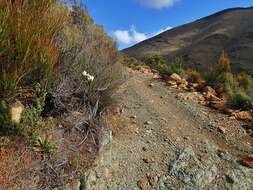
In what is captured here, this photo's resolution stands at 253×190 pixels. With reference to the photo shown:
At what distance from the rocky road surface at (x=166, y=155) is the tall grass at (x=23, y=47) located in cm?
146

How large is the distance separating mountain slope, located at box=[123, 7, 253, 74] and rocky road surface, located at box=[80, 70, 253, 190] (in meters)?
15.7

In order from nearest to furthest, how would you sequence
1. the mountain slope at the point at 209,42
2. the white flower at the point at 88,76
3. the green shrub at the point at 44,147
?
1. the green shrub at the point at 44,147
2. the white flower at the point at 88,76
3. the mountain slope at the point at 209,42

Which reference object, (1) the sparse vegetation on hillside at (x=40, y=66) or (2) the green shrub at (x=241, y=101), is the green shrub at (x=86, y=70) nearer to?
(1) the sparse vegetation on hillside at (x=40, y=66)

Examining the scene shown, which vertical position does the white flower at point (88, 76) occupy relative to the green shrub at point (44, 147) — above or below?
above

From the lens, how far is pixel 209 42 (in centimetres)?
3466

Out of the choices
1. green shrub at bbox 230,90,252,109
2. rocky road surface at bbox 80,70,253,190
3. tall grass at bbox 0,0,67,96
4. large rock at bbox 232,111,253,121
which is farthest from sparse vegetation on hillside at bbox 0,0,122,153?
green shrub at bbox 230,90,252,109

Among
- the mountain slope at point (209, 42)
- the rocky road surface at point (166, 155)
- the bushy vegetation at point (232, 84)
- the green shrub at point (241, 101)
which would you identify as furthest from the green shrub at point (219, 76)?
the mountain slope at point (209, 42)

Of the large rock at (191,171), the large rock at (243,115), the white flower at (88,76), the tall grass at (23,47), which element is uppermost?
the tall grass at (23,47)

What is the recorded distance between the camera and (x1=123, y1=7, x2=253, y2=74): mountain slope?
27547mm

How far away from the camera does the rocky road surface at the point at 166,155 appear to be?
4875mm

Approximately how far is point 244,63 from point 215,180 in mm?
20467

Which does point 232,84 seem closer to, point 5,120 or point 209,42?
point 5,120

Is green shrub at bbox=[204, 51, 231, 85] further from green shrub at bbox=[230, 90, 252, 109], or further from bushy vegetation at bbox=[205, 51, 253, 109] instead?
green shrub at bbox=[230, 90, 252, 109]

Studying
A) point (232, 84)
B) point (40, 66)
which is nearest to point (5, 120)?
point (40, 66)
